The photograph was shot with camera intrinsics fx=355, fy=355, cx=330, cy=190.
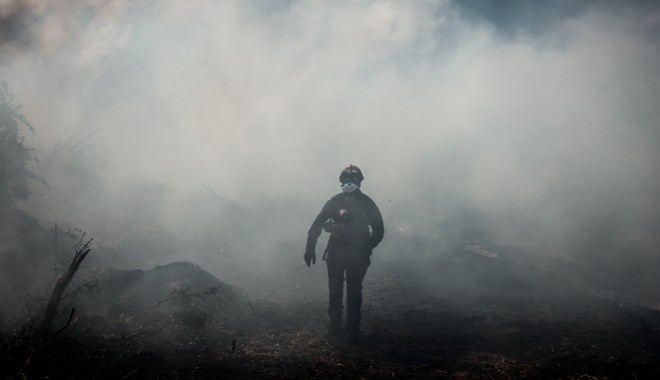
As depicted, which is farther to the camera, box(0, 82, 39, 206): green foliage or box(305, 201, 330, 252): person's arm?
box(0, 82, 39, 206): green foliage

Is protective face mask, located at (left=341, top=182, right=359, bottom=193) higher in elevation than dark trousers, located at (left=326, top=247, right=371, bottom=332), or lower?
higher

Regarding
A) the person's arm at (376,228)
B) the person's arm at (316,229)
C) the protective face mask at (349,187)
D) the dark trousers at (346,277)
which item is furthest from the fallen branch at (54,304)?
the person's arm at (376,228)

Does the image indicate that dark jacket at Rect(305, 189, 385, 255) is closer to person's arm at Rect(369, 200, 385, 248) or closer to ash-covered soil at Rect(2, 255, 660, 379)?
person's arm at Rect(369, 200, 385, 248)

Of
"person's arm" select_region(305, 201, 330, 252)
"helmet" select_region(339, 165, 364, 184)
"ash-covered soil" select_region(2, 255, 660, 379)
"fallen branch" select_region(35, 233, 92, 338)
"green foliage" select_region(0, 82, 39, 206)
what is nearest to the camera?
"ash-covered soil" select_region(2, 255, 660, 379)

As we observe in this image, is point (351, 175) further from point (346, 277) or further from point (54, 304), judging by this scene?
point (54, 304)

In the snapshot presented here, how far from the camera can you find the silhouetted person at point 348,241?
5.76m

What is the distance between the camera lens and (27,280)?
270 inches

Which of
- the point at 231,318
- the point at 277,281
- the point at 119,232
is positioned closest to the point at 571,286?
the point at 277,281

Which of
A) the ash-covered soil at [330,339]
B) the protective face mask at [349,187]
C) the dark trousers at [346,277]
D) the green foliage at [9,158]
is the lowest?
the ash-covered soil at [330,339]

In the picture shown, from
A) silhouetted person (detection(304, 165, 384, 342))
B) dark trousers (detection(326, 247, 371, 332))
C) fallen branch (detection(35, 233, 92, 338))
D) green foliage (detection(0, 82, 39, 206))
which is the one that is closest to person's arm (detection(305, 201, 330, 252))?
silhouetted person (detection(304, 165, 384, 342))

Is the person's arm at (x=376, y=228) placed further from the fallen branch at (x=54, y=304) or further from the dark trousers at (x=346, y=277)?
the fallen branch at (x=54, y=304)

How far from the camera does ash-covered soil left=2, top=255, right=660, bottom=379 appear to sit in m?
4.02

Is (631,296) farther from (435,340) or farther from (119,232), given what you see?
(119,232)

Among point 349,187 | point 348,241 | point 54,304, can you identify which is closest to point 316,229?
point 348,241
